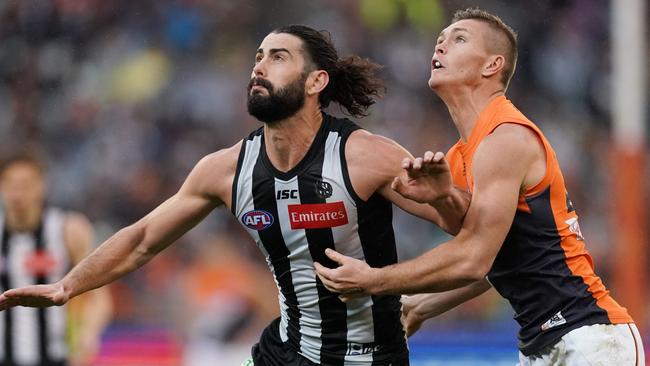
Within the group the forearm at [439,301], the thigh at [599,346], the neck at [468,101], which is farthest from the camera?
the forearm at [439,301]

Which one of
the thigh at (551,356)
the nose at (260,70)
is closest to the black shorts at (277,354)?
the thigh at (551,356)

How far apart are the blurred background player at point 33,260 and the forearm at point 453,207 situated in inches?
176

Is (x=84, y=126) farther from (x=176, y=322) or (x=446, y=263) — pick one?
(x=446, y=263)

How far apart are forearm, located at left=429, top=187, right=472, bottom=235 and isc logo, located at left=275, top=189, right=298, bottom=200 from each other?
728 millimetres

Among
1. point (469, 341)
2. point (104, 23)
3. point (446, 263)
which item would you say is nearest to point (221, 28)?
point (104, 23)

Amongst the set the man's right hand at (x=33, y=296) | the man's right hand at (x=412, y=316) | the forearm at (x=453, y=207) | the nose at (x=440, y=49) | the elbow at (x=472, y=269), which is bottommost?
the man's right hand at (x=412, y=316)

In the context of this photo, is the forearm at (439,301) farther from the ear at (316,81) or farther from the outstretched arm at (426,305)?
the ear at (316,81)

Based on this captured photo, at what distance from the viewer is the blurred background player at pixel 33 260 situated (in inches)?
340

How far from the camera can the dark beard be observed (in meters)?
5.29

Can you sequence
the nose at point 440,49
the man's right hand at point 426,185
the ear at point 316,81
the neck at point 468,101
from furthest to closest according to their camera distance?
the ear at point 316,81 → the nose at point 440,49 → the neck at point 468,101 → the man's right hand at point 426,185

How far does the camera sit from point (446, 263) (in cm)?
470

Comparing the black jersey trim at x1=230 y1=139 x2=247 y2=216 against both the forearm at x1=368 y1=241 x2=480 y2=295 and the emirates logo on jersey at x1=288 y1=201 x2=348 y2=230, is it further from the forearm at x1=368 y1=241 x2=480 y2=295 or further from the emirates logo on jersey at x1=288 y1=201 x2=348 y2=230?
the forearm at x1=368 y1=241 x2=480 y2=295

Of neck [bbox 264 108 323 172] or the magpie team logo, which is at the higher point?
neck [bbox 264 108 323 172]

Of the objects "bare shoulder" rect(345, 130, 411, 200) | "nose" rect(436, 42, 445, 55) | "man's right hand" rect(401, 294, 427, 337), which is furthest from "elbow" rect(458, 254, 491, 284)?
"nose" rect(436, 42, 445, 55)
